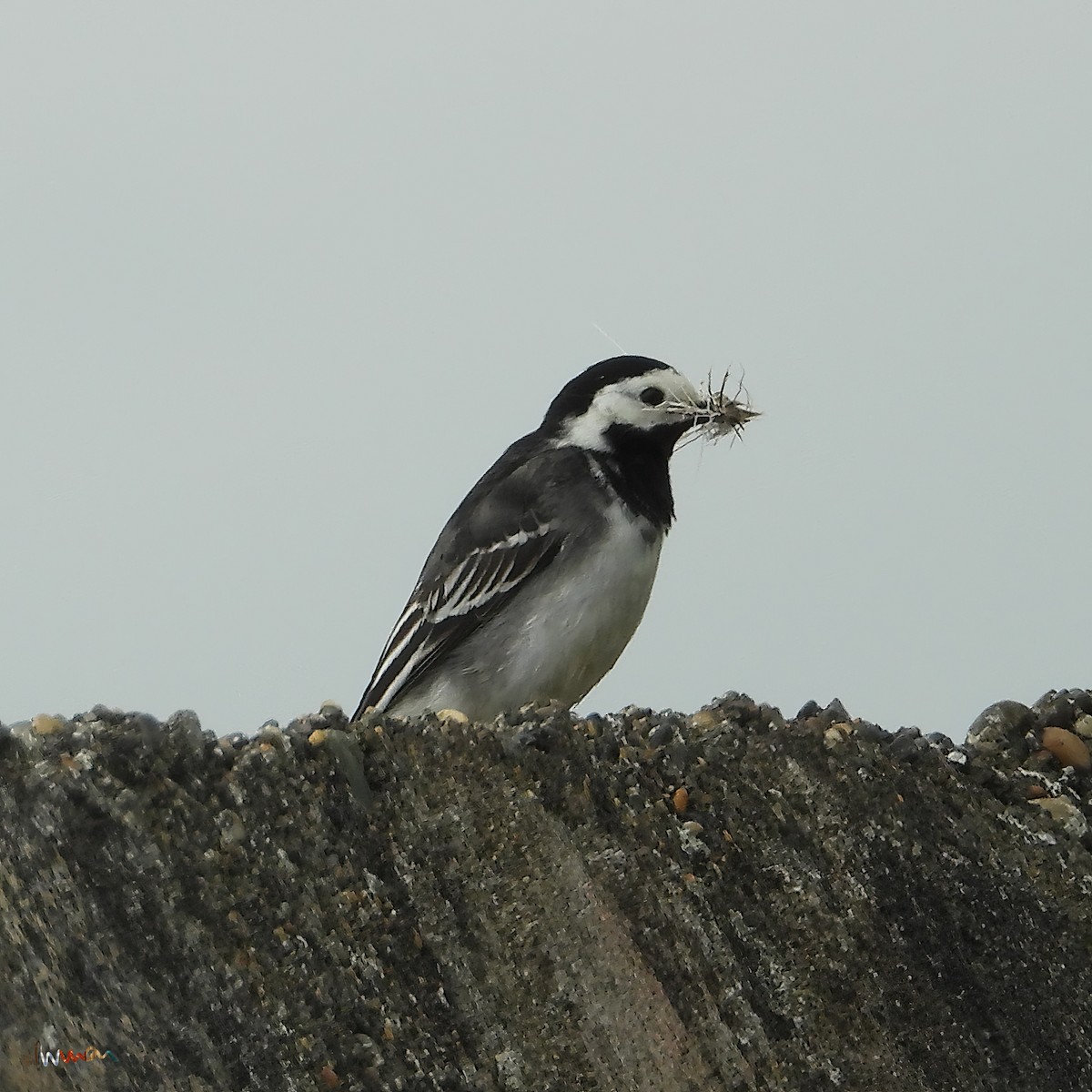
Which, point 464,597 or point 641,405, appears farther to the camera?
point 641,405

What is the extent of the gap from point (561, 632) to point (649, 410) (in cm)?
89

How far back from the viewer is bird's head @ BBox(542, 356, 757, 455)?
5266 mm

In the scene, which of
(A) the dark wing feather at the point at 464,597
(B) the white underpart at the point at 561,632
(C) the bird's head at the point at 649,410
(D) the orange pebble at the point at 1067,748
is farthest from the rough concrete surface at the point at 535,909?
(C) the bird's head at the point at 649,410

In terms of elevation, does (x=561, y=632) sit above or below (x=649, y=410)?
below

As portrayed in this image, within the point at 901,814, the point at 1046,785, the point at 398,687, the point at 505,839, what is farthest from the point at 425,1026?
the point at 398,687

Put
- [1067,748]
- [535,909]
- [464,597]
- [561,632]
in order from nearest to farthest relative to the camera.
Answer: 1. [535,909]
2. [1067,748]
3. [561,632]
4. [464,597]

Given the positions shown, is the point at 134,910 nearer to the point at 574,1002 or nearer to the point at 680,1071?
the point at 574,1002

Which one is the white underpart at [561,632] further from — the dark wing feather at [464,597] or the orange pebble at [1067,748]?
the orange pebble at [1067,748]

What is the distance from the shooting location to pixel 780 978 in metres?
2.93

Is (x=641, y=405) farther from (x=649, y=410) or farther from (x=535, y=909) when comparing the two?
(x=535, y=909)

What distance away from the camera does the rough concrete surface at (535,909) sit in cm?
243

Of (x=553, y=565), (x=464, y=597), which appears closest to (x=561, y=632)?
(x=553, y=565)

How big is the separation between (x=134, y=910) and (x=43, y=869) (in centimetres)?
15

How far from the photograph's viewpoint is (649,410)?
17.3 ft
